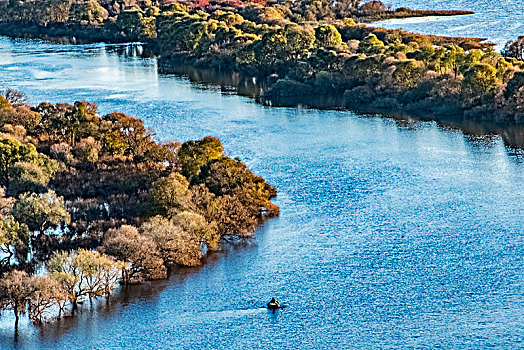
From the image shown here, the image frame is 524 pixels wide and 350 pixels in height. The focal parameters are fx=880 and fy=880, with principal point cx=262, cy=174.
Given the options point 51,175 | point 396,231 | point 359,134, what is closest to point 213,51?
point 359,134

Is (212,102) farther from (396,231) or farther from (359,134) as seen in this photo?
(396,231)

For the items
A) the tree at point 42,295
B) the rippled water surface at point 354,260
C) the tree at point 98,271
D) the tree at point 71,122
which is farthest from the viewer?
the tree at point 71,122

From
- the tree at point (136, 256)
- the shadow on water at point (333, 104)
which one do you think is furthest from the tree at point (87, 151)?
the shadow on water at point (333, 104)

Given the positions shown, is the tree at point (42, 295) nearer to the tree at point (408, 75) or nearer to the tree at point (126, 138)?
the tree at point (126, 138)

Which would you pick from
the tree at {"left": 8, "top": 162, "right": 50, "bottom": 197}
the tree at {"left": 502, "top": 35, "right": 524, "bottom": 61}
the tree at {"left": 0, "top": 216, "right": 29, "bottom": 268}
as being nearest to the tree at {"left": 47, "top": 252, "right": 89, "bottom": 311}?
the tree at {"left": 0, "top": 216, "right": 29, "bottom": 268}

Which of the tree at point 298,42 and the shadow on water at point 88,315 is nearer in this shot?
the shadow on water at point 88,315

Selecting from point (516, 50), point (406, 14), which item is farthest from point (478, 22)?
point (516, 50)
